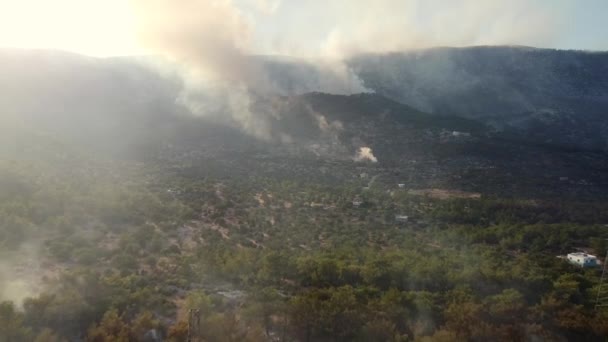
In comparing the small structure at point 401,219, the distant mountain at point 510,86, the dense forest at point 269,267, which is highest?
the distant mountain at point 510,86

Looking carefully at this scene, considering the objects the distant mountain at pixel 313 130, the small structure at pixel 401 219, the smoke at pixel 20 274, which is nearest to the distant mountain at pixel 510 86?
the distant mountain at pixel 313 130

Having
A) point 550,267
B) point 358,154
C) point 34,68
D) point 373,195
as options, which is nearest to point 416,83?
point 358,154

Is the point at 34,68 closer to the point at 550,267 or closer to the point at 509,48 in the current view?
the point at 550,267

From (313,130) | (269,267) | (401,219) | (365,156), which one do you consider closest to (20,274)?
(269,267)

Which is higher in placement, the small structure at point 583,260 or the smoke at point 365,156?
the smoke at point 365,156

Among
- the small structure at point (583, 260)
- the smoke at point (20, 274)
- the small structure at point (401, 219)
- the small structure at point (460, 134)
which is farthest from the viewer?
the small structure at point (460, 134)

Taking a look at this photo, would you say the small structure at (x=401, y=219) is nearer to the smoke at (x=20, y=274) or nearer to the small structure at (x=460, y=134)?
the smoke at (x=20, y=274)

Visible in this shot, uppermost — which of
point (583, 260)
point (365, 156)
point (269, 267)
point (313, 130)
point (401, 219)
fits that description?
point (313, 130)

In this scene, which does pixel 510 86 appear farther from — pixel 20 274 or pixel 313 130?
pixel 20 274
